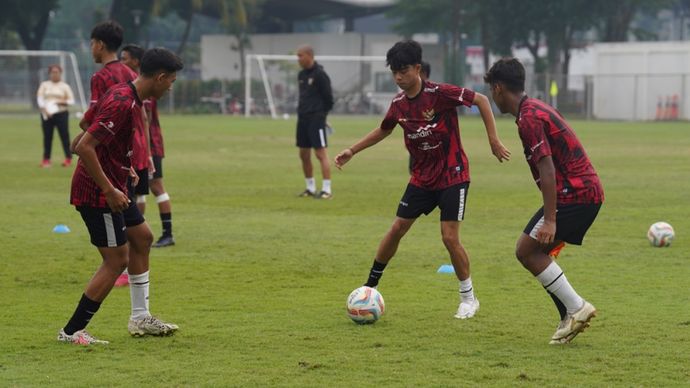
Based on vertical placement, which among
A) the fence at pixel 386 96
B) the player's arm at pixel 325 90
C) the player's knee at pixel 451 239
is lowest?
the fence at pixel 386 96

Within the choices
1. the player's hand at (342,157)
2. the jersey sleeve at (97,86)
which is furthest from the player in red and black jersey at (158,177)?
the player's hand at (342,157)

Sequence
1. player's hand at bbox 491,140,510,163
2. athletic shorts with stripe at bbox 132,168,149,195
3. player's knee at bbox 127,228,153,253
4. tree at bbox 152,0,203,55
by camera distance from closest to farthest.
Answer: player's knee at bbox 127,228,153,253 < player's hand at bbox 491,140,510,163 < athletic shorts with stripe at bbox 132,168,149,195 < tree at bbox 152,0,203,55

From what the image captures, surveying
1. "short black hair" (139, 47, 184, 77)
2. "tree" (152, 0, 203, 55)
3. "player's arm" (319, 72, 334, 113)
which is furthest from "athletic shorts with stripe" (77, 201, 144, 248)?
"tree" (152, 0, 203, 55)

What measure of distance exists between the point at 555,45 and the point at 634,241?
58.9 meters

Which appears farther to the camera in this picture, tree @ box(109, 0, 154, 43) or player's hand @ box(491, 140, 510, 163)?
tree @ box(109, 0, 154, 43)

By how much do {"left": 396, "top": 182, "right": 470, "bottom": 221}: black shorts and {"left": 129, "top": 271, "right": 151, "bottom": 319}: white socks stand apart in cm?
211

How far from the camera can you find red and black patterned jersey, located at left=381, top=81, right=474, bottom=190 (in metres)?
8.83

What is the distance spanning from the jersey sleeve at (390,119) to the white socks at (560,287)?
1.92 m

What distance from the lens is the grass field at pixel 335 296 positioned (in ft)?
23.1

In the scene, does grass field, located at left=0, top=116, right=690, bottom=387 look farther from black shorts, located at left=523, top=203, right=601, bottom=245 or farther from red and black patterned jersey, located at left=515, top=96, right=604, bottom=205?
red and black patterned jersey, located at left=515, top=96, right=604, bottom=205

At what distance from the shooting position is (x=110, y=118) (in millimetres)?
7320

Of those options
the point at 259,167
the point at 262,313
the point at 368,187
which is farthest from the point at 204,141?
the point at 262,313

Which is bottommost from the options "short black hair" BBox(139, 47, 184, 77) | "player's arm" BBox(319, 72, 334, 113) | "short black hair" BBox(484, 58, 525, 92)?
"player's arm" BBox(319, 72, 334, 113)

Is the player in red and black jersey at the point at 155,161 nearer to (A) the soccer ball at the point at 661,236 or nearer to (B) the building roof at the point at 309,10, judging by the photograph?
(A) the soccer ball at the point at 661,236
